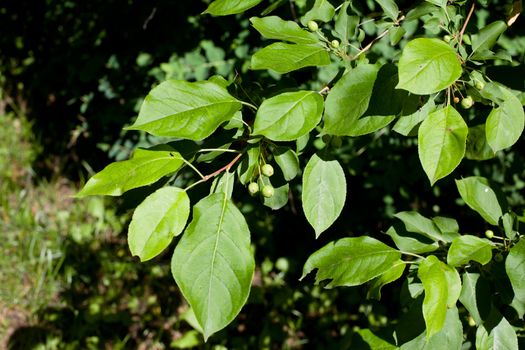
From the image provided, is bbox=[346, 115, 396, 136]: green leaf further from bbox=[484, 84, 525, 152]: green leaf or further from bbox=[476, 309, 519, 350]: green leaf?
bbox=[476, 309, 519, 350]: green leaf

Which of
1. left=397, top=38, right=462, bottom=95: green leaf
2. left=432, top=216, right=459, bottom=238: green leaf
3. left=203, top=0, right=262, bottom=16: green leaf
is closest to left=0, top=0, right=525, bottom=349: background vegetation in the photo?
left=432, top=216, right=459, bottom=238: green leaf

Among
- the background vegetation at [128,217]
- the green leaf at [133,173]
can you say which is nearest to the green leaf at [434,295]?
the green leaf at [133,173]

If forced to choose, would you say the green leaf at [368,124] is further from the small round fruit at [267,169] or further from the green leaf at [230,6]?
the green leaf at [230,6]

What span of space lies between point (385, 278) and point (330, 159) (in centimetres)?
31

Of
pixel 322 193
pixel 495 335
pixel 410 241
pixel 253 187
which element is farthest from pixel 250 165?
pixel 495 335

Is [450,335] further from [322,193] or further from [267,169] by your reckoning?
[267,169]

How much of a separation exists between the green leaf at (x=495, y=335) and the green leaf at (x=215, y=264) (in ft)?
2.29

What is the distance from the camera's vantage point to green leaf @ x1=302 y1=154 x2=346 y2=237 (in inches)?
50.1

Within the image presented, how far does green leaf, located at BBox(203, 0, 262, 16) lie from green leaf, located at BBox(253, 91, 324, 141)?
0.86 ft

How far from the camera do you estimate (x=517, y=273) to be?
126 cm

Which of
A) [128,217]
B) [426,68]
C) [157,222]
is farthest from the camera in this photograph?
[128,217]

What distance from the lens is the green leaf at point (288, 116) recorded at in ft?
3.76

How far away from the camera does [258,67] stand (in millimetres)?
1181

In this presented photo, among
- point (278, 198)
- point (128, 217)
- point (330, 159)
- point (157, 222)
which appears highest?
point (157, 222)
